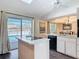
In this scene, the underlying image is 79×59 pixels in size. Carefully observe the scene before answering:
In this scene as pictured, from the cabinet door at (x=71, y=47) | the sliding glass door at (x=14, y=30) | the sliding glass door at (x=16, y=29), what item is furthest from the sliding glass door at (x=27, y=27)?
the cabinet door at (x=71, y=47)

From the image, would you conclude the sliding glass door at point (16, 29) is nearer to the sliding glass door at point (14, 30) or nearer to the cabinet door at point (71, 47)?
the sliding glass door at point (14, 30)

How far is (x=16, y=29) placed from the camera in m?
7.11

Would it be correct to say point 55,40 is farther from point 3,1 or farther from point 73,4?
point 3,1

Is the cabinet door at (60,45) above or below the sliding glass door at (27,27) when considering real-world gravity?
below

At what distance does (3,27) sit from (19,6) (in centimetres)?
149

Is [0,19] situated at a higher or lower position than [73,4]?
lower

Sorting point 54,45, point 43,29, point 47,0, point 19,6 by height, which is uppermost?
point 47,0

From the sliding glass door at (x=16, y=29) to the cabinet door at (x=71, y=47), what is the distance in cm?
277

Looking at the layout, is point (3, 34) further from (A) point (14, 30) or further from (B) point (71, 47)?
(B) point (71, 47)

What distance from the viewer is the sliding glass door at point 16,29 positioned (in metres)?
6.81

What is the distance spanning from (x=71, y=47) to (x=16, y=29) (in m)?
4.13

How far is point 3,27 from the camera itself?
17.9ft

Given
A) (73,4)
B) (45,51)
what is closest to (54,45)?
(73,4)

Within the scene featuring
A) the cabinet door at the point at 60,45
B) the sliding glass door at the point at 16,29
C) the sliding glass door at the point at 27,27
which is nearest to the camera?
the cabinet door at the point at 60,45
